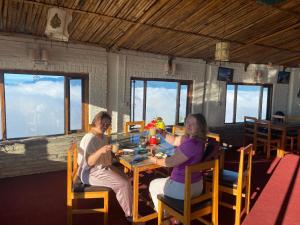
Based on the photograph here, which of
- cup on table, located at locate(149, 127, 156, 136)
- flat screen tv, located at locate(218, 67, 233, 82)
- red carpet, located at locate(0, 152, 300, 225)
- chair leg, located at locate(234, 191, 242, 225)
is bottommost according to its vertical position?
red carpet, located at locate(0, 152, 300, 225)

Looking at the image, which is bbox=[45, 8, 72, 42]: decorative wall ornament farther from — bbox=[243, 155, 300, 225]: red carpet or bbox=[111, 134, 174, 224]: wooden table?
bbox=[243, 155, 300, 225]: red carpet

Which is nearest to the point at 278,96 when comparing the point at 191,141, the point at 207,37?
the point at 207,37

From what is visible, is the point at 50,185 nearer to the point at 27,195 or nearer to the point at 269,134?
the point at 27,195

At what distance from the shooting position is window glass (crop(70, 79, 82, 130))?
183 inches

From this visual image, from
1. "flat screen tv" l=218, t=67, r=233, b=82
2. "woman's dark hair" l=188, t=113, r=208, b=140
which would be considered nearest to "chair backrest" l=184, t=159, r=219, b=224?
"woman's dark hair" l=188, t=113, r=208, b=140

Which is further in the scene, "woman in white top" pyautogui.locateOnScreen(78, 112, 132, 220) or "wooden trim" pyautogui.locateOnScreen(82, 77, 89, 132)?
"wooden trim" pyautogui.locateOnScreen(82, 77, 89, 132)

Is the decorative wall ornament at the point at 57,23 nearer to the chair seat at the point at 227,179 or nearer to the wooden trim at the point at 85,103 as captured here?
the wooden trim at the point at 85,103

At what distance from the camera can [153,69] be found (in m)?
5.38

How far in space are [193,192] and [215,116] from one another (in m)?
4.28

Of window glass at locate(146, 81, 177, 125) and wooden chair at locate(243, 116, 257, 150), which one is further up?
window glass at locate(146, 81, 177, 125)

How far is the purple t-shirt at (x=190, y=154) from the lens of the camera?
2.35 metres

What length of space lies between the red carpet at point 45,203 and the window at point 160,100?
65.9 inches

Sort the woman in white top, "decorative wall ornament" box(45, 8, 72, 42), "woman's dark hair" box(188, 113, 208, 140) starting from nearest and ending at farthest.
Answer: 1. "woman's dark hair" box(188, 113, 208, 140)
2. the woman in white top
3. "decorative wall ornament" box(45, 8, 72, 42)

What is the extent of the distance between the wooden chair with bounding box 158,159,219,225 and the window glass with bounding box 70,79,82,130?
8.94 feet
